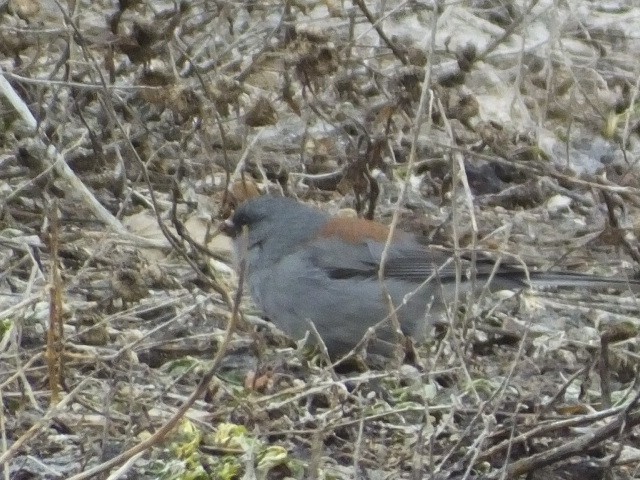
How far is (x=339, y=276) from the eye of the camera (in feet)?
15.9

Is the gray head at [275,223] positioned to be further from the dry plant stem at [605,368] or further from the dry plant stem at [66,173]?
the dry plant stem at [605,368]

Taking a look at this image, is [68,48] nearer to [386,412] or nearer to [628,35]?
[386,412]

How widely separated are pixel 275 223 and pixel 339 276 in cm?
41

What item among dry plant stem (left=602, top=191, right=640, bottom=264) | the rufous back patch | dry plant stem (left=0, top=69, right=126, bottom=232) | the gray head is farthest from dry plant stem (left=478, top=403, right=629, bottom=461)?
dry plant stem (left=0, top=69, right=126, bottom=232)

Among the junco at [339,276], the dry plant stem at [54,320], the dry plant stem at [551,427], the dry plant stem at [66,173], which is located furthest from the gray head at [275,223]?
the dry plant stem at [551,427]

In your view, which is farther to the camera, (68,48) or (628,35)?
(628,35)

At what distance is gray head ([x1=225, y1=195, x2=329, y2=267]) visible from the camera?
5020 millimetres

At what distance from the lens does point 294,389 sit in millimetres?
3799

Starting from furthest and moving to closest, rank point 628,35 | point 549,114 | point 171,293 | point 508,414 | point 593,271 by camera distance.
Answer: point 628,35 → point 549,114 → point 593,271 → point 171,293 → point 508,414

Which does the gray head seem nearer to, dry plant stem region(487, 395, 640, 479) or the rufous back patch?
the rufous back patch

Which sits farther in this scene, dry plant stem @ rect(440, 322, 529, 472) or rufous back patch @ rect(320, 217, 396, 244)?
rufous back patch @ rect(320, 217, 396, 244)

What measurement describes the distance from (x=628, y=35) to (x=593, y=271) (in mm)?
3243

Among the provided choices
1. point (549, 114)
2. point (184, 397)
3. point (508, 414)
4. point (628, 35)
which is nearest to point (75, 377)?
point (184, 397)

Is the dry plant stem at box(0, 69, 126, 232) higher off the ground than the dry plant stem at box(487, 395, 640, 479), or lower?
higher
